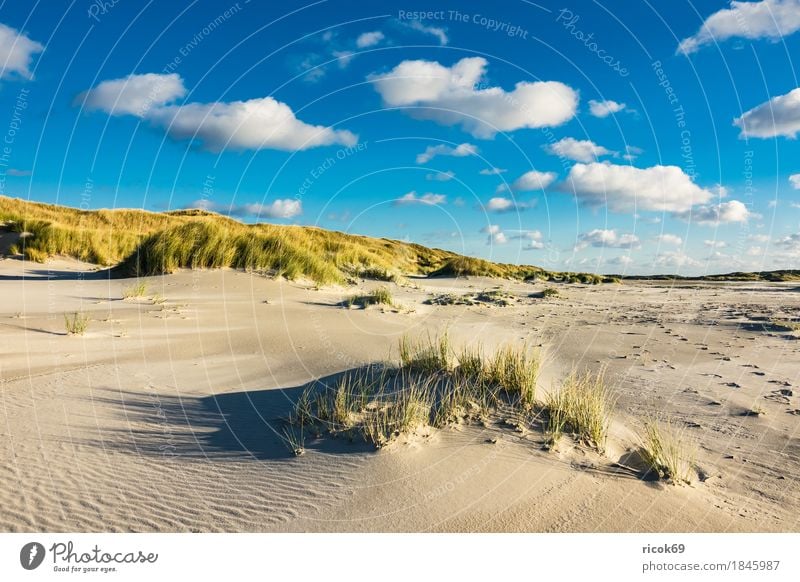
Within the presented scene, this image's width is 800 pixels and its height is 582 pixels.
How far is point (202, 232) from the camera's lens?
13.9 m

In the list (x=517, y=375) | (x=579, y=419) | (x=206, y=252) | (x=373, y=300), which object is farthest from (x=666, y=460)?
(x=206, y=252)

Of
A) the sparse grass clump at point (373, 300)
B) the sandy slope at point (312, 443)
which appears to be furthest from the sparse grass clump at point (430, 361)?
the sparse grass clump at point (373, 300)

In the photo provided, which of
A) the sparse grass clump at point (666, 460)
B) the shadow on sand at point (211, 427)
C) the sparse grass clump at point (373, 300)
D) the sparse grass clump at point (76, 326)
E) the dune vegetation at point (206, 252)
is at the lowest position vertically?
the shadow on sand at point (211, 427)

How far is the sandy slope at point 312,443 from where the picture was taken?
9.26ft

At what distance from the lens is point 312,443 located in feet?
12.0

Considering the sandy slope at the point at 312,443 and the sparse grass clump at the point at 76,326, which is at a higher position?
the sparse grass clump at the point at 76,326

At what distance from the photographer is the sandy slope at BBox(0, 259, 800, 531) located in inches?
111

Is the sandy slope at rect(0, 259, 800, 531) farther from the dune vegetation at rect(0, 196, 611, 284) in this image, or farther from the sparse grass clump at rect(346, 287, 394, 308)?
the dune vegetation at rect(0, 196, 611, 284)

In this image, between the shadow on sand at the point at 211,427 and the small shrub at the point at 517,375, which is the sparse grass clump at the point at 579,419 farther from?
the shadow on sand at the point at 211,427

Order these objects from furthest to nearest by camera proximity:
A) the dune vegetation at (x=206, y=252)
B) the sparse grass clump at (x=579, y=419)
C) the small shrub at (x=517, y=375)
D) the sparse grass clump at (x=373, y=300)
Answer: the dune vegetation at (x=206, y=252) → the sparse grass clump at (x=373, y=300) → the small shrub at (x=517, y=375) → the sparse grass clump at (x=579, y=419)

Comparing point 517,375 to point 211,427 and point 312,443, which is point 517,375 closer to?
point 312,443

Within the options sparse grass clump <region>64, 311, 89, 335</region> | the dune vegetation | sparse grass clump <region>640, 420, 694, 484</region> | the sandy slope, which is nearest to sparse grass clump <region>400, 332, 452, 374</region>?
the sandy slope

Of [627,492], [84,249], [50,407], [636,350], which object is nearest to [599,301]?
[636,350]
